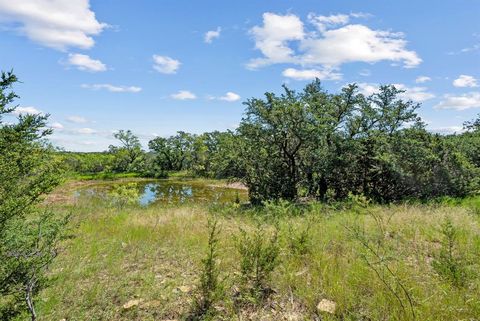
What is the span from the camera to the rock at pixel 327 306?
384 cm

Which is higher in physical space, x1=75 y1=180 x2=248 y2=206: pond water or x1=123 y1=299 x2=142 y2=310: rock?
x1=123 y1=299 x2=142 y2=310: rock

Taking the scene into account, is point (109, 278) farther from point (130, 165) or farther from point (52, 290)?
point (130, 165)

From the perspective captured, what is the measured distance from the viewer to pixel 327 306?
12.8ft

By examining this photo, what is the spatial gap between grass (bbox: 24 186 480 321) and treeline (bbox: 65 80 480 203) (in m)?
7.24

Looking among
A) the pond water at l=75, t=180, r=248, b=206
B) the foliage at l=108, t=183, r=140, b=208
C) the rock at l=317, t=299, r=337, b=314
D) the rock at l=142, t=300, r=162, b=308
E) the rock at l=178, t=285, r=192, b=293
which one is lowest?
the pond water at l=75, t=180, r=248, b=206

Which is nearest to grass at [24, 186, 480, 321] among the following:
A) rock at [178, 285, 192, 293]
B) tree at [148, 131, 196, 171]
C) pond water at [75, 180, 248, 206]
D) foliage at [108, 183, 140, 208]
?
rock at [178, 285, 192, 293]

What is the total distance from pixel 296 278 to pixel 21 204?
3.95 metres

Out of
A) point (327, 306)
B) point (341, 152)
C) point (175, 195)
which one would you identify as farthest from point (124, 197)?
point (327, 306)

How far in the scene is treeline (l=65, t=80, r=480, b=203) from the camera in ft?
45.7

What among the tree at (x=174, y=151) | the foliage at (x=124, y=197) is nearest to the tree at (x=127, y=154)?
the tree at (x=174, y=151)

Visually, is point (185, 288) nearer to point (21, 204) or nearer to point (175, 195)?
point (21, 204)

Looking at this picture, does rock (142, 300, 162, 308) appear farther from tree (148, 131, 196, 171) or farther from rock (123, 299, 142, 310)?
tree (148, 131, 196, 171)

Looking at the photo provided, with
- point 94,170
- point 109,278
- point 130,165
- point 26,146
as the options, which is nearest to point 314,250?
point 109,278

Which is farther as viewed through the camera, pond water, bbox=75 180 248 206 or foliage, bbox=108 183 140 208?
pond water, bbox=75 180 248 206
